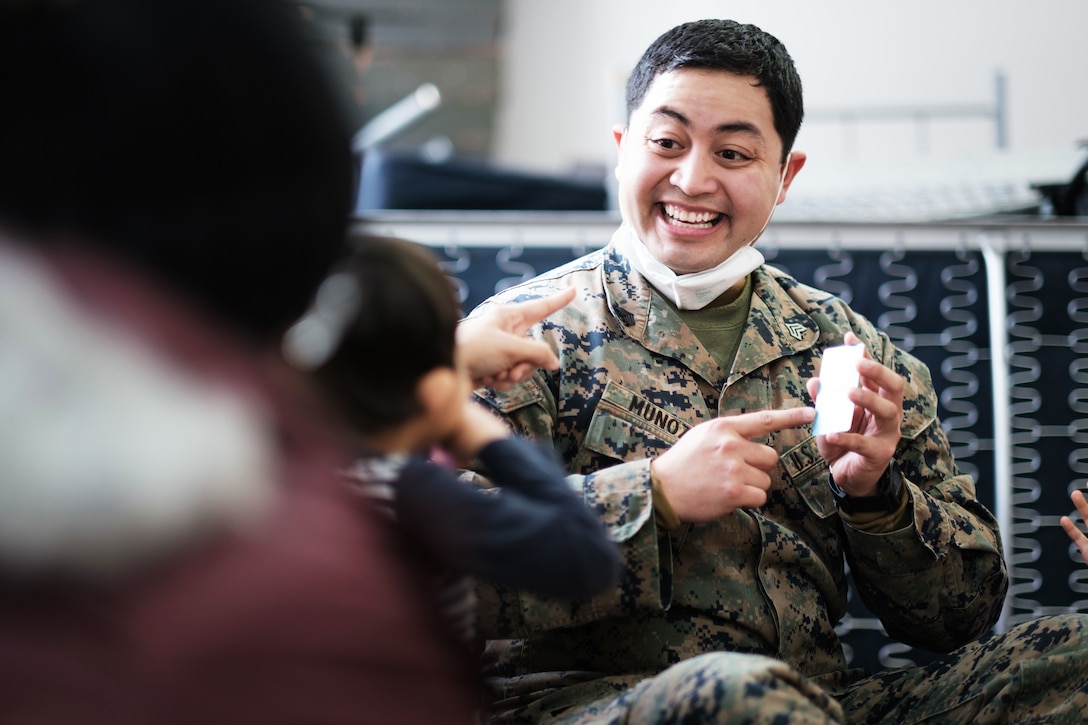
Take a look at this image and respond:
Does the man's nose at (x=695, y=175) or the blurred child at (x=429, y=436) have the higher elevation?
the man's nose at (x=695, y=175)

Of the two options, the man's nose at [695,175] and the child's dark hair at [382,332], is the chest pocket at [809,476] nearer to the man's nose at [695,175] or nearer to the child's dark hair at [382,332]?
the man's nose at [695,175]

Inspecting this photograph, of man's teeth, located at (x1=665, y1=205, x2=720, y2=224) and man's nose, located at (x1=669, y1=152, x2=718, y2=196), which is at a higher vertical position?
man's nose, located at (x1=669, y1=152, x2=718, y2=196)

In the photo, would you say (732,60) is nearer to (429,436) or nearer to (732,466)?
(732,466)

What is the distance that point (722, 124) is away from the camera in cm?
147

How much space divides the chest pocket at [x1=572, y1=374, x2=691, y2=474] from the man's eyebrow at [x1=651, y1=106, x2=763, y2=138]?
37cm

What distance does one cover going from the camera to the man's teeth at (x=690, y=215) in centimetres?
150

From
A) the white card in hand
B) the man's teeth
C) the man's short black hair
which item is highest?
the man's short black hair

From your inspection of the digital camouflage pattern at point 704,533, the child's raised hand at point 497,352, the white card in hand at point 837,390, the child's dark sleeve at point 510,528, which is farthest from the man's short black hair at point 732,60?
the child's dark sleeve at point 510,528

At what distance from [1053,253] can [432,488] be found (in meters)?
1.58

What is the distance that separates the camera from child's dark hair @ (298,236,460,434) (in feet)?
2.15

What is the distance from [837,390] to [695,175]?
353mm

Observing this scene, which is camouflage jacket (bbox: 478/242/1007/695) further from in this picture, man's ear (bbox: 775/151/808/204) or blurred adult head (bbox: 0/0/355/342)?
blurred adult head (bbox: 0/0/355/342)

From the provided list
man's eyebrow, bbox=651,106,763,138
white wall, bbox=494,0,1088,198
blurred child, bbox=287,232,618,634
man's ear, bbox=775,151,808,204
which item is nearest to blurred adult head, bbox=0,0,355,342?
blurred child, bbox=287,232,618,634

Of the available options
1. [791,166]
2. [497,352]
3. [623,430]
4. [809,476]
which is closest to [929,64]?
[791,166]
